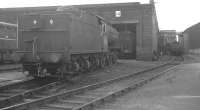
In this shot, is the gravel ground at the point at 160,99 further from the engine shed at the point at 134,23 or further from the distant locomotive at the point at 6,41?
the engine shed at the point at 134,23

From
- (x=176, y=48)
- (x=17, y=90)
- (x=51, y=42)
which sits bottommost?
(x=17, y=90)

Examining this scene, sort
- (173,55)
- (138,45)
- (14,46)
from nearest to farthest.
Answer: (14,46) → (138,45) → (173,55)

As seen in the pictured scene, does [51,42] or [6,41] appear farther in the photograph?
[6,41]

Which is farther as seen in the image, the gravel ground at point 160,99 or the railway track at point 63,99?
the gravel ground at point 160,99

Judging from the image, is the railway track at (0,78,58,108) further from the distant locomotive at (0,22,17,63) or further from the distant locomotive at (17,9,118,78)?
the distant locomotive at (0,22,17,63)

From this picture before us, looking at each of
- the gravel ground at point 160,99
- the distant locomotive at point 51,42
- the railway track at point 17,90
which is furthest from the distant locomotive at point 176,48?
the railway track at point 17,90

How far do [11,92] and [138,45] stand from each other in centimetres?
2511

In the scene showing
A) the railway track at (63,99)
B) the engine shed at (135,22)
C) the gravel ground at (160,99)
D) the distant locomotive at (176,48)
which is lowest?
the gravel ground at (160,99)

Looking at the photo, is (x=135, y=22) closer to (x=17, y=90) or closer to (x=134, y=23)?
(x=134, y=23)

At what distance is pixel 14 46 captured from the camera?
22.8m

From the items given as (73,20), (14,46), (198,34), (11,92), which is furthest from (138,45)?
(198,34)

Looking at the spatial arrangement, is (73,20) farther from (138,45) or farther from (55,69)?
(138,45)

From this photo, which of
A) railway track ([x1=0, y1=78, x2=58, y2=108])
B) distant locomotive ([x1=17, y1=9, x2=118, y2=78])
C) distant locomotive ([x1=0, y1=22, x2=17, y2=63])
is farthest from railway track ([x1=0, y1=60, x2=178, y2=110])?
distant locomotive ([x1=0, y1=22, x2=17, y2=63])

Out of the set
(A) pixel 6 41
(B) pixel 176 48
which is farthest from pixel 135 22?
(A) pixel 6 41
